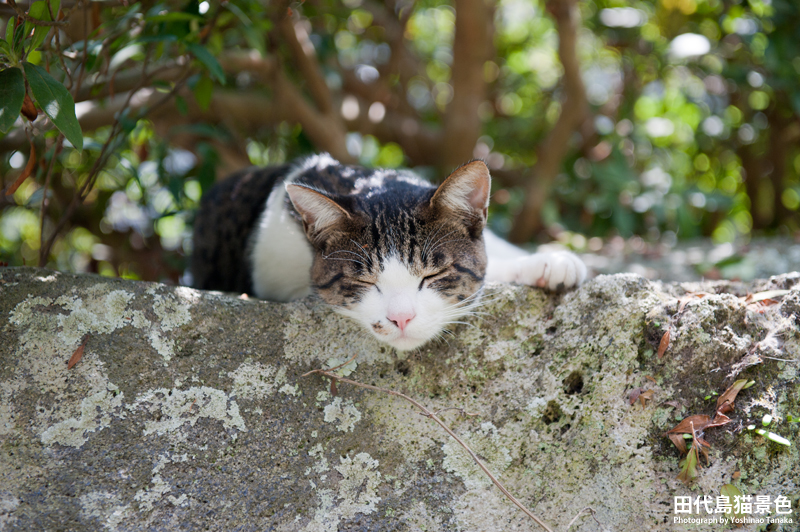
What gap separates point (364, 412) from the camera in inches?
71.6

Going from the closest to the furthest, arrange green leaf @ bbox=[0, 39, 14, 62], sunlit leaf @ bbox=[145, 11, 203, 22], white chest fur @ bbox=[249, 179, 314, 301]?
green leaf @ bbox=[0, 39, 14, 62], sunlit leaf @ bbox=[145, 11, 203, 22], white chest fur @ bbox=[249, 179, 314, 301]

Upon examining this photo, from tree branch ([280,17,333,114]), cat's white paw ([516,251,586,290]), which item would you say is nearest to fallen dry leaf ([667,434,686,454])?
cat's white paw ([516,251,586,290])

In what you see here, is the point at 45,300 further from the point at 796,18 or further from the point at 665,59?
the point at 796,18

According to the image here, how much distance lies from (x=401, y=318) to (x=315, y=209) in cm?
59

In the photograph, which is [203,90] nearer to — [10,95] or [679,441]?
[10,95]

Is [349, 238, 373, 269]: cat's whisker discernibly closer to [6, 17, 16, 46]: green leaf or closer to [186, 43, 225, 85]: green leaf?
[186, 43, 225, 85]: green leaf

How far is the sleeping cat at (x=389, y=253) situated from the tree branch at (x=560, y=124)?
2078 mm

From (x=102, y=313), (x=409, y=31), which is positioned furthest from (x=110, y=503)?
(x=409, y=31)

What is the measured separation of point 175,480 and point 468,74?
364cm


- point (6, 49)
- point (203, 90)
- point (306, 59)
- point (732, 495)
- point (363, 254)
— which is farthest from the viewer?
point (306, 59)

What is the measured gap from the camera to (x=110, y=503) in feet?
5.00

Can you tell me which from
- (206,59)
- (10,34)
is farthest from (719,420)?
(10,34)

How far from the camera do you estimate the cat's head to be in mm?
1896

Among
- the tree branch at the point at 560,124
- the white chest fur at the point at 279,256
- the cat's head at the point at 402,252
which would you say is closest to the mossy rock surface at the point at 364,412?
the cat's head at the point at 402,252
